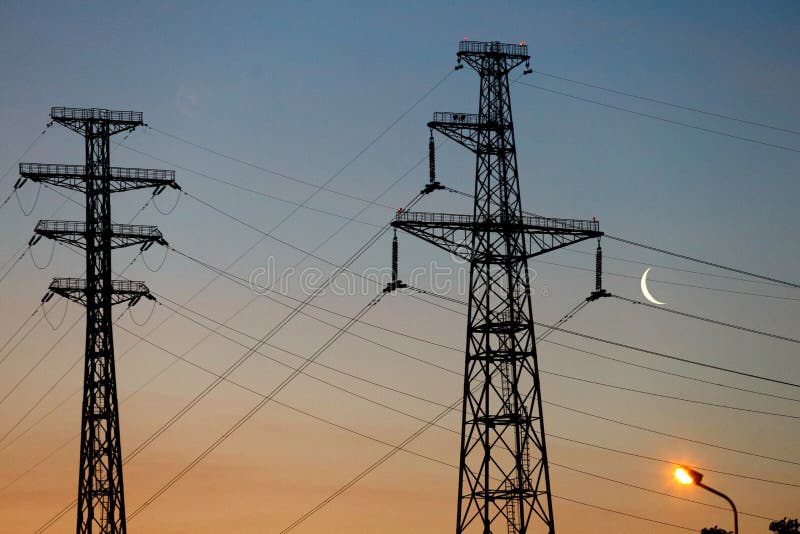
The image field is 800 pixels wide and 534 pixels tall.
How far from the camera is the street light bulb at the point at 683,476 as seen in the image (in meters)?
52.0

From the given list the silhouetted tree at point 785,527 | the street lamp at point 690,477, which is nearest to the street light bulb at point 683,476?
the street lamp at point 690,477

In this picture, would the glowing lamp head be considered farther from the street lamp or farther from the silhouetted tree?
the silhouetted tree

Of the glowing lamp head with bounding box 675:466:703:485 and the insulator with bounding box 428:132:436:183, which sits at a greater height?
the insulator with bounding box 428:132:436:183

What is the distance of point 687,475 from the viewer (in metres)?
52.2

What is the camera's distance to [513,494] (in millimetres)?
77062

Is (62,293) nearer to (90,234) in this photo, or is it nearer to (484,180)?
(90,234)

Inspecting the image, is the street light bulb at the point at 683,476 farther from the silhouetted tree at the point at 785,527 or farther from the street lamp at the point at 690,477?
the silhouetted tree at the point at 785,527

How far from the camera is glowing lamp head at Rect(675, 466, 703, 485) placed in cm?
5206

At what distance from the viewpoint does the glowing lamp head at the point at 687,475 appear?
2050 inches

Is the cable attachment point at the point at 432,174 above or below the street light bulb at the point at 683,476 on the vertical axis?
above

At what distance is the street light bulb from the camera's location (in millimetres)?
52013

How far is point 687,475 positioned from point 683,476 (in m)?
0.15

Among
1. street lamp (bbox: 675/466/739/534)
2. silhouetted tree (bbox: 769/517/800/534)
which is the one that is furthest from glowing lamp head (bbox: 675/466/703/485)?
silhouetted tree (bbox: 769/517/800/534)

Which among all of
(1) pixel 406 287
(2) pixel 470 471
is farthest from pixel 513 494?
(1) pixel 406 287
